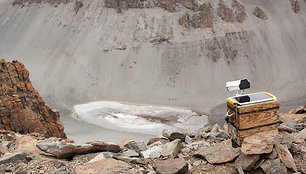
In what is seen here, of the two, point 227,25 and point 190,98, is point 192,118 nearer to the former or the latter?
point 190,98

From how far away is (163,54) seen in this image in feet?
114

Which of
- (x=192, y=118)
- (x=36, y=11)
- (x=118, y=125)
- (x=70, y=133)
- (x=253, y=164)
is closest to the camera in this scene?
(x=253, y=164)

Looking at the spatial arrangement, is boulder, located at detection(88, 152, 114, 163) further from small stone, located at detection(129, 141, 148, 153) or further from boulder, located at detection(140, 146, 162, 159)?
small stone, located at detection(129, 141, 148, 153)

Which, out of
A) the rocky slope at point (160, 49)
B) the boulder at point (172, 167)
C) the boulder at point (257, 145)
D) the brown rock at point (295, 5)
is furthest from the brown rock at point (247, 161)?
the brown rock at point (295, 5)

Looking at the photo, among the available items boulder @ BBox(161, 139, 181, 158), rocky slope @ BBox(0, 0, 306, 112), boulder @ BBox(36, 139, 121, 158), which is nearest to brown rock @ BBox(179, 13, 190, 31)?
rocky slope @ BBox(0, 0, 306, 112)

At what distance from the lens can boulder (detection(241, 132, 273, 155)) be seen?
559 cm

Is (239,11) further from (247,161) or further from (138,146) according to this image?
(247,161)

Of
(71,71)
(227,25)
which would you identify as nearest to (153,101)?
(71,71)

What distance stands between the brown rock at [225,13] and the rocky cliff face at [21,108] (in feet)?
96.4

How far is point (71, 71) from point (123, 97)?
832 cm

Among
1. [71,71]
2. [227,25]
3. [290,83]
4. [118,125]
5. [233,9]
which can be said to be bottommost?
[118,125]

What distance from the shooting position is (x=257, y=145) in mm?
5637

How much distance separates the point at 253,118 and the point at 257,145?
0.59 metres

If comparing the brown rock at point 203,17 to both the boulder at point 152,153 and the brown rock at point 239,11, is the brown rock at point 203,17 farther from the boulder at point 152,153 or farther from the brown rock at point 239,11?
the boulder at point 152,153
